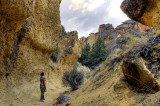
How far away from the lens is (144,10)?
16.9 feet

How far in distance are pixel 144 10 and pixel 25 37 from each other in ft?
15.7

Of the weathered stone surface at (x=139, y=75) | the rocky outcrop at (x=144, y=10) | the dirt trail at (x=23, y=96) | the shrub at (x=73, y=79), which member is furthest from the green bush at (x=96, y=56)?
the weathered stone surface at (x=139, y=75)

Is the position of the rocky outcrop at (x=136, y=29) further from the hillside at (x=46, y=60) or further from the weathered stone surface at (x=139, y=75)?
the weathered stone surface at (x=139, y=75)

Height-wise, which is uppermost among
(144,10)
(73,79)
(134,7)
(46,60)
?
(134,7)

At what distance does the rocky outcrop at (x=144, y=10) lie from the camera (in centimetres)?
466

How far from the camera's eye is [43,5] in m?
7.26

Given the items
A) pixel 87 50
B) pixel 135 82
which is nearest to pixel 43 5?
pixel 135 82

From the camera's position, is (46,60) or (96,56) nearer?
(46,60)

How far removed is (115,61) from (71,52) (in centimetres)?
752

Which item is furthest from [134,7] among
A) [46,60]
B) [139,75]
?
[46,60]

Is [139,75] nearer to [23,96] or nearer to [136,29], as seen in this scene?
[23,96]

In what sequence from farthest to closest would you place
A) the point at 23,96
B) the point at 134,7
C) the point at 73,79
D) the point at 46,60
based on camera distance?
the point at 46,60
the point at 73,79
the point at 23,96
the point at 134,7

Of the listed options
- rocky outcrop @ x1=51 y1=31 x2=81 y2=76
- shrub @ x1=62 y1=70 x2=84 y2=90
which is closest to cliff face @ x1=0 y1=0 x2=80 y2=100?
shrub @ x1=62 y1=70 x2=84 y2=90

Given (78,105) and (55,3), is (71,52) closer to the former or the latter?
(55,3)
